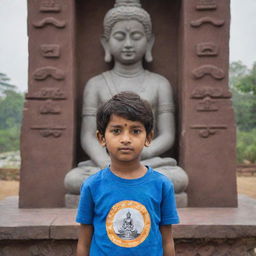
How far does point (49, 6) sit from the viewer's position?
422cm

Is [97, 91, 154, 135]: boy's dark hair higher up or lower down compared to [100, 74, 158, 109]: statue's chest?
lower down

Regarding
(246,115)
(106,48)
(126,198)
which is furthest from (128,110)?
(246,115)

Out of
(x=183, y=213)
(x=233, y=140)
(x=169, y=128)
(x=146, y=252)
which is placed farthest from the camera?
(x=169, y=128)

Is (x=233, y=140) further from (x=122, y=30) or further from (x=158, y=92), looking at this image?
(x=122, y=30)

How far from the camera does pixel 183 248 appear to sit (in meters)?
3.25

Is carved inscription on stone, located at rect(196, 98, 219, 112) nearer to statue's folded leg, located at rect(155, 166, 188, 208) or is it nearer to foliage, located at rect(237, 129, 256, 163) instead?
statue's folded leg, located at rect(155, 166, 188, 208)

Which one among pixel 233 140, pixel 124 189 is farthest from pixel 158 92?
pixel 124 189

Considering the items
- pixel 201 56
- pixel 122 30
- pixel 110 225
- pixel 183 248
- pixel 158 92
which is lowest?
pixel 183 248

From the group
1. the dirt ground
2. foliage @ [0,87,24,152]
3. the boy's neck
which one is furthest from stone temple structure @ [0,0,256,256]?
foliage @ [0,87,24,152]

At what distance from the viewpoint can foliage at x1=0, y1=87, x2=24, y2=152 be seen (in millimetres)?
14275

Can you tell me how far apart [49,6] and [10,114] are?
42.3 feet

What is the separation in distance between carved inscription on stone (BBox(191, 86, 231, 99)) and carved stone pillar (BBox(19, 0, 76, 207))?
130 cm

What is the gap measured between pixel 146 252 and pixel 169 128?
2.73 metres

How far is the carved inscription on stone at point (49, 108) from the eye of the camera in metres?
4.17
